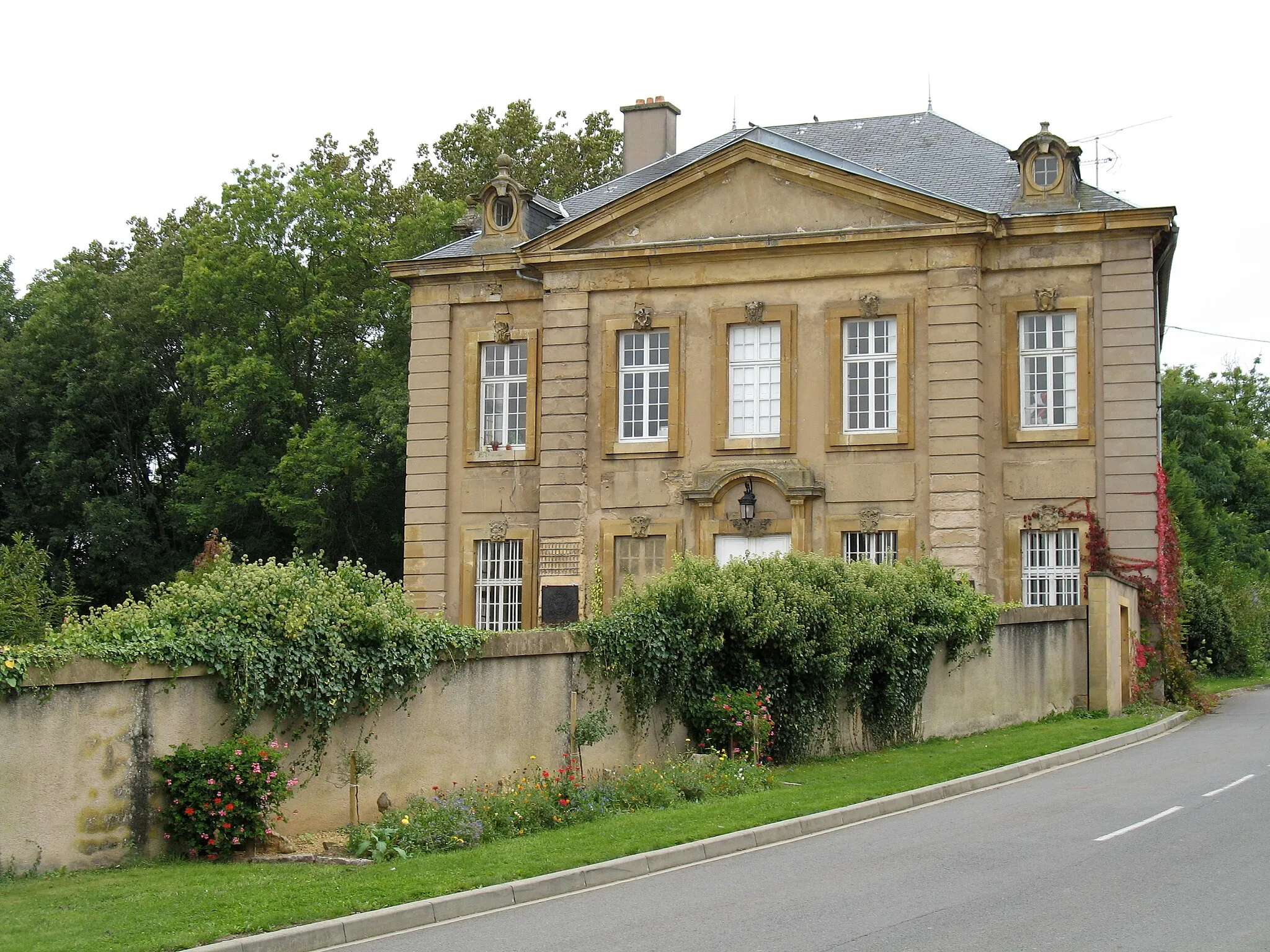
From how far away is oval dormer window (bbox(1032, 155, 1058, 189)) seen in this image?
29344 millimetres

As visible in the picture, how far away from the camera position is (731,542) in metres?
29.5

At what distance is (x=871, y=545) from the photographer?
28.9 meters

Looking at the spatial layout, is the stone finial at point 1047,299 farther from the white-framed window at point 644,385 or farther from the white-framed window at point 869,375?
the white-framed window at point 644,385

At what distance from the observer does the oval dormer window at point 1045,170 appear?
29.3 m

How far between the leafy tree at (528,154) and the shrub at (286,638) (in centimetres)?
3209

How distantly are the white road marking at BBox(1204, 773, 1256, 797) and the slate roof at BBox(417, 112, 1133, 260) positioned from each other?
13.5 m

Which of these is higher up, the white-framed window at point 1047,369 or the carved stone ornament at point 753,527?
the white-framed window at point 1047,369

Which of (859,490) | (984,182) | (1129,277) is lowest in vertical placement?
(859,490)

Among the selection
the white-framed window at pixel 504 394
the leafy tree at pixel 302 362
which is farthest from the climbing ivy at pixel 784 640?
the leafy tree at pixel 302 362

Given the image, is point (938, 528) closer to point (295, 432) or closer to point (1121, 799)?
point (1121, 799)

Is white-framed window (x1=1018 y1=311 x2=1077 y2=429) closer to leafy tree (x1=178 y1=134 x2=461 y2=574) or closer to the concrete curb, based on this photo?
the concrete curb

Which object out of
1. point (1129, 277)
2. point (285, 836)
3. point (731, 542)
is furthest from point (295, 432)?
point (285, 836)

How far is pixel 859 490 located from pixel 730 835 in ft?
52.7

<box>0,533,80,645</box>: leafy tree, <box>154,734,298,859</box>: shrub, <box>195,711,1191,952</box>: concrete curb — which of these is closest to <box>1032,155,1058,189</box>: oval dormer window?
<box>195,711,1191,952</box>: concrete curb
